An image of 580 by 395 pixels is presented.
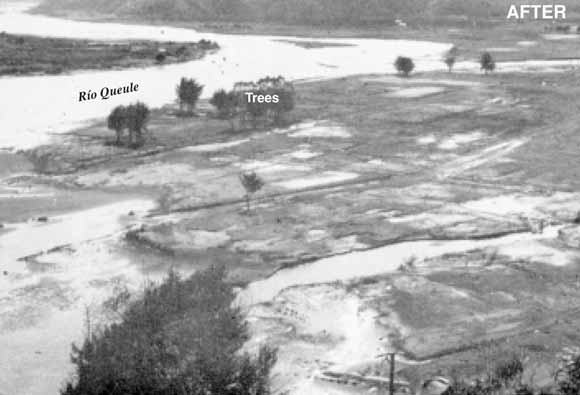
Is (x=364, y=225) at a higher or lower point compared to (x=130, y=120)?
lower

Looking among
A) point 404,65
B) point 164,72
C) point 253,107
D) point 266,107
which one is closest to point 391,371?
point 253,107

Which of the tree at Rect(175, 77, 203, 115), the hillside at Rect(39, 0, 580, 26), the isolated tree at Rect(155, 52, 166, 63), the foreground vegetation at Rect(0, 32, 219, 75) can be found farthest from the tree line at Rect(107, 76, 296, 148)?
the hillside at Rect(39, 0, 580, 26)

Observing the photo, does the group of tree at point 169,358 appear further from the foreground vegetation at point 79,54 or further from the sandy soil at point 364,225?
the foreground vegetation at point 79,54

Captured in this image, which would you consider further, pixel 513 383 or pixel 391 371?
pixel 513 383

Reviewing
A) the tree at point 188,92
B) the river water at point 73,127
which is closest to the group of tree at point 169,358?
the river water at point 73,127

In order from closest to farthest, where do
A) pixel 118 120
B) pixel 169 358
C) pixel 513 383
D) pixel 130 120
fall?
pixel 169 358
pixel 513 383
pixel 118 120
pixel 130 120

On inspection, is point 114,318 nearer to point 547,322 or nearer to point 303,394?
point 303,394

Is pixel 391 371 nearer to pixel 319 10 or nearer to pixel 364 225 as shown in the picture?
pixel 364 225
